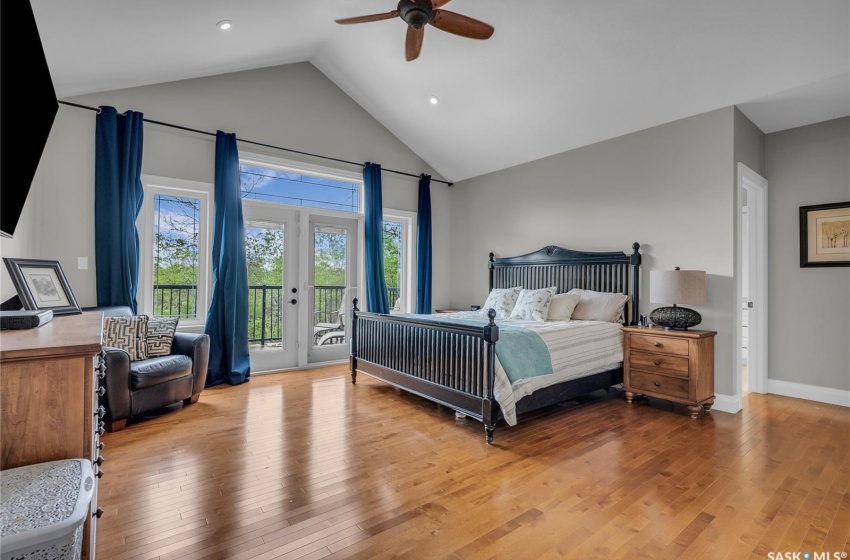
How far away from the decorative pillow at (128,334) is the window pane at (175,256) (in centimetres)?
89

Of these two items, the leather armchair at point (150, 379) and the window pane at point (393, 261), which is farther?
the window pane at point (393, 261)

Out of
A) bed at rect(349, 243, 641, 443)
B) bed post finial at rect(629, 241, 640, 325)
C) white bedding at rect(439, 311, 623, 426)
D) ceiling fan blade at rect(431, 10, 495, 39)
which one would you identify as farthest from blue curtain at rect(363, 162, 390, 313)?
bed post finial at rect(629, 241, 640, 325)

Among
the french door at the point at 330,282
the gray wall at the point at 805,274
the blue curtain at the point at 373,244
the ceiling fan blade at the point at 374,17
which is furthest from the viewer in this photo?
the blue curtain at the point at 373,244

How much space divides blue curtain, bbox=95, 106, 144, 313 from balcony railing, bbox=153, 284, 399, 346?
433 mm

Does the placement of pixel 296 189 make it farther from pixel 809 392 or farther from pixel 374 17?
pixel 809 392

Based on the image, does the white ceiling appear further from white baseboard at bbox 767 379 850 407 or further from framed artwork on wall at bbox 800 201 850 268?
white baseboard at bbox 767 379 850 407

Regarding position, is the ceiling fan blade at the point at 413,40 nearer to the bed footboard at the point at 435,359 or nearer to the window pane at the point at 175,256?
the bed footboard at the point at 435,359

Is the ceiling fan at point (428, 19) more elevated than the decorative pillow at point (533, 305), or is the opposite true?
the ceiling fan at point (428, 19)

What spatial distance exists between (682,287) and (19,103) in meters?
4.24

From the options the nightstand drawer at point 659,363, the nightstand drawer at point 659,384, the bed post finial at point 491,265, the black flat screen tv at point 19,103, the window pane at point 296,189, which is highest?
the window pane at point 296,189

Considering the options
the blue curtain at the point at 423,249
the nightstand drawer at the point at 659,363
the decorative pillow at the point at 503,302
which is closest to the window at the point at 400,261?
the blue curtain at the point at 423,249

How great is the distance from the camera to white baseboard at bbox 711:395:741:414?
362 centimetres

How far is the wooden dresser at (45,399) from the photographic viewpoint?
1.09 metres

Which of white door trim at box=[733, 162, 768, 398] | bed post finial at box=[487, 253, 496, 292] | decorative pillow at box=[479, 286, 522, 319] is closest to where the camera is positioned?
white door trim at box=[733, 162, 768, 398]
